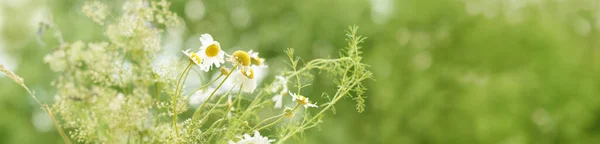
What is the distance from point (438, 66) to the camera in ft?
10.6

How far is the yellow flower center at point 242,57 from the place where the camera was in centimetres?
73

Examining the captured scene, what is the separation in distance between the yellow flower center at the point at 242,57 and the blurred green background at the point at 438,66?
2.31m

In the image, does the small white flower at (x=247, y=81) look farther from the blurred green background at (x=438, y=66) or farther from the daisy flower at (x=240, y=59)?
the blurred green background at (x=438, y=66)

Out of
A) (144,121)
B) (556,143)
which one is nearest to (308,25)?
(556,143)

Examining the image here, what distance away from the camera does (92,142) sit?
2.89 feet

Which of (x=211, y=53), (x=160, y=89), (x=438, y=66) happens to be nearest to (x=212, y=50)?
(x=211, y=53)

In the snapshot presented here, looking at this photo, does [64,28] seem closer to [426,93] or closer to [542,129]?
[426,93]

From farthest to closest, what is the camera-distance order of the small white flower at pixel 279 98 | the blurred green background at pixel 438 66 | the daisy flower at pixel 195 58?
1. the blurred green background at pixel 438 66
2. the small white flower at pixel 279 98
3. the daisy flower at pixel 195 58

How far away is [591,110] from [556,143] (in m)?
0.22

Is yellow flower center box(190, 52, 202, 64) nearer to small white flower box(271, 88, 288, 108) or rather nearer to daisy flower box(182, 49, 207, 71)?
daisy flower box(182, 49, 207, 71)

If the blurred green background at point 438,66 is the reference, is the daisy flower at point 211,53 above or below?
below

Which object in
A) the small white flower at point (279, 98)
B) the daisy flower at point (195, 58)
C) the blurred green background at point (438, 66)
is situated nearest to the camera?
the daisy flower at point (195, 58)

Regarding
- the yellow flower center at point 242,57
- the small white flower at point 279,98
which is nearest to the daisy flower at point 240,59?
the yellow flower center at point 242,57

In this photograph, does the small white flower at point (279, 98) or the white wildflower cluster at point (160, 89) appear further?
the small white flower at point (279, 98)
